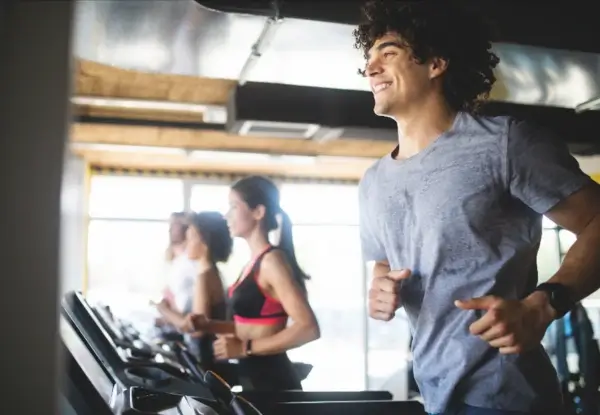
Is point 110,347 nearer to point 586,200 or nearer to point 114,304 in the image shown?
point 586,200

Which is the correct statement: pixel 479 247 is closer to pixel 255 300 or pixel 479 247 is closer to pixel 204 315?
pixel 255 300

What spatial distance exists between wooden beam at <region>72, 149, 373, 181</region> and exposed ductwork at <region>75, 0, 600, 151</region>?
2786 millimetres

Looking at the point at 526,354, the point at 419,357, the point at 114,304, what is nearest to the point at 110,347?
the point at 419,357

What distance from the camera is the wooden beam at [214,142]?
4336 mm

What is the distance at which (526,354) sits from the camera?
1071mm

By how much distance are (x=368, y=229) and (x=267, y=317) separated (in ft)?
3.30

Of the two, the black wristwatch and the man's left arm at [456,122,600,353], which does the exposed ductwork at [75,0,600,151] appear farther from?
the black wristwatch

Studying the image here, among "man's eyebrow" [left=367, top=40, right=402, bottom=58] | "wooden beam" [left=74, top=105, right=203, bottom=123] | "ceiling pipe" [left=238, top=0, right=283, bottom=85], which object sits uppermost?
"wooden beam" [left=74, top=105, right=203, bottom=123]

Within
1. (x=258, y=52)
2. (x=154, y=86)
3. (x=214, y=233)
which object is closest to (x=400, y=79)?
(x=258, y=52)

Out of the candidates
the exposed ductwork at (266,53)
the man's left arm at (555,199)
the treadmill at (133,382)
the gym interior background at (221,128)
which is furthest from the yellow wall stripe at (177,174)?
the man's left arm at (555,199)

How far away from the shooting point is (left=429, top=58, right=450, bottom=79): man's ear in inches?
50.2

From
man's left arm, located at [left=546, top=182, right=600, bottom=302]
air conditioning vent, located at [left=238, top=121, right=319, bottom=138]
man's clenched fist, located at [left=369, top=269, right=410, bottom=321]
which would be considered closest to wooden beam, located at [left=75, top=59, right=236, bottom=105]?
air conditioning vent, located at [left=238, top=121, right=319, bottom=138]

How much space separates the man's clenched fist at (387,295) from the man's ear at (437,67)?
0.41m

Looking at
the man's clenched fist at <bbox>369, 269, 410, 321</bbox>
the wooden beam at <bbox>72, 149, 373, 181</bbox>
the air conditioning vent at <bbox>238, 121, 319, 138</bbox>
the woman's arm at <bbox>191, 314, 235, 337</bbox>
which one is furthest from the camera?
the wooden beam at <bbox>72, 149, 373, 181</bbox>
